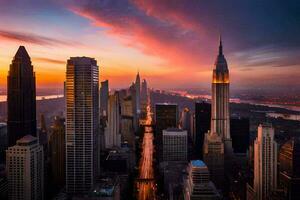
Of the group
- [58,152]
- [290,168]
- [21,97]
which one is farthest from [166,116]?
[290,168]

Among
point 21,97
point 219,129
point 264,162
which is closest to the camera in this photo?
point 264,162

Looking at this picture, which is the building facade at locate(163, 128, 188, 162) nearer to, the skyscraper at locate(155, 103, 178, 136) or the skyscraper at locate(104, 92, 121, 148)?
the skyscraper at locate(104, 92, 121, 148)

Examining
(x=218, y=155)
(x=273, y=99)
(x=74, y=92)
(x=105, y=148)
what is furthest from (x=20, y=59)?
(x=273, y=99)

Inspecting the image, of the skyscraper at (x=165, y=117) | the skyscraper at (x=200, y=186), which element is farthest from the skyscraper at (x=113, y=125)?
the skyscraper at (x=200, y=186)

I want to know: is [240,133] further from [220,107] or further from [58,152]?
[58,152]

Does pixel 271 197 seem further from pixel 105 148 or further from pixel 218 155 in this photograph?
pixel 105 148

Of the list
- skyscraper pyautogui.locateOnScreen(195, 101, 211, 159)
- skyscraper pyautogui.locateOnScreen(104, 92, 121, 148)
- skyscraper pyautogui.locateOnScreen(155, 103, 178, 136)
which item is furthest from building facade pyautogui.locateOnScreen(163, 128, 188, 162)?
skyscraper pyautogui.locateOnScreen(155, 103, 178, 136)
